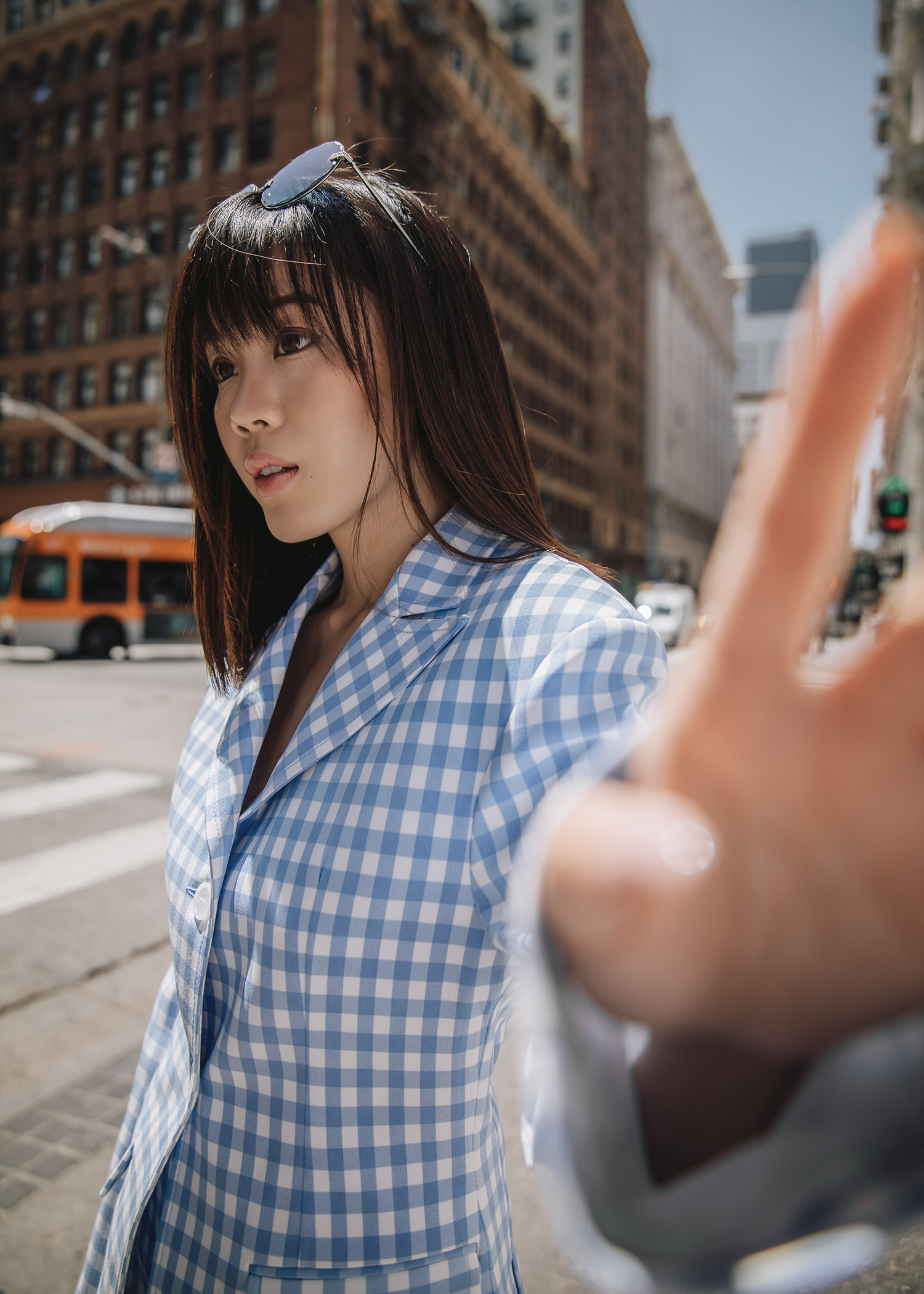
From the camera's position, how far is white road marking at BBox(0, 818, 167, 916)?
4785 mm

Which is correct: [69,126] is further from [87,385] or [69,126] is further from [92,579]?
[92,579]

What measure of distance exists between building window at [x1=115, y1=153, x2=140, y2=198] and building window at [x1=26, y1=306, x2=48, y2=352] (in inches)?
241

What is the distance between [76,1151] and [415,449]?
2.68 m

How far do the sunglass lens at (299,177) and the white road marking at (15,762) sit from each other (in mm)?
7470

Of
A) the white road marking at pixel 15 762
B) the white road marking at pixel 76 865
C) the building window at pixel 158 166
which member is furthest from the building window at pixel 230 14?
the white road marking at pixel 76 865

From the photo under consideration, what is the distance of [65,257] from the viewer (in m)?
35.8

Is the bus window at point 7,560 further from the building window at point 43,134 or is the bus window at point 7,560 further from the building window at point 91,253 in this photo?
the building window at point 43,134

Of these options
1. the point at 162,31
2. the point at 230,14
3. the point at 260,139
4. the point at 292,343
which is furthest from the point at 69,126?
the point at 292,343

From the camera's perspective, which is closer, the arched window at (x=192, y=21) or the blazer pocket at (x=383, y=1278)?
the blazer pocket at (x=383, y=1278)

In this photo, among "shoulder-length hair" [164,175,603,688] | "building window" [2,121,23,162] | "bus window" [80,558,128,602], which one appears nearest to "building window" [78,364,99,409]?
"building window" [2,121,23,162]

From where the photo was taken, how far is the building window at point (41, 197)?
118 ft

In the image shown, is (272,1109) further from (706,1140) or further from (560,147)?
(560,147)

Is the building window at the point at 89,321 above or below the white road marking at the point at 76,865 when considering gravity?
above

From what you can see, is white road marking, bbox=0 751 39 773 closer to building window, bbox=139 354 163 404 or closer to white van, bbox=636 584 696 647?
white van, bbox=636 584 696 647
